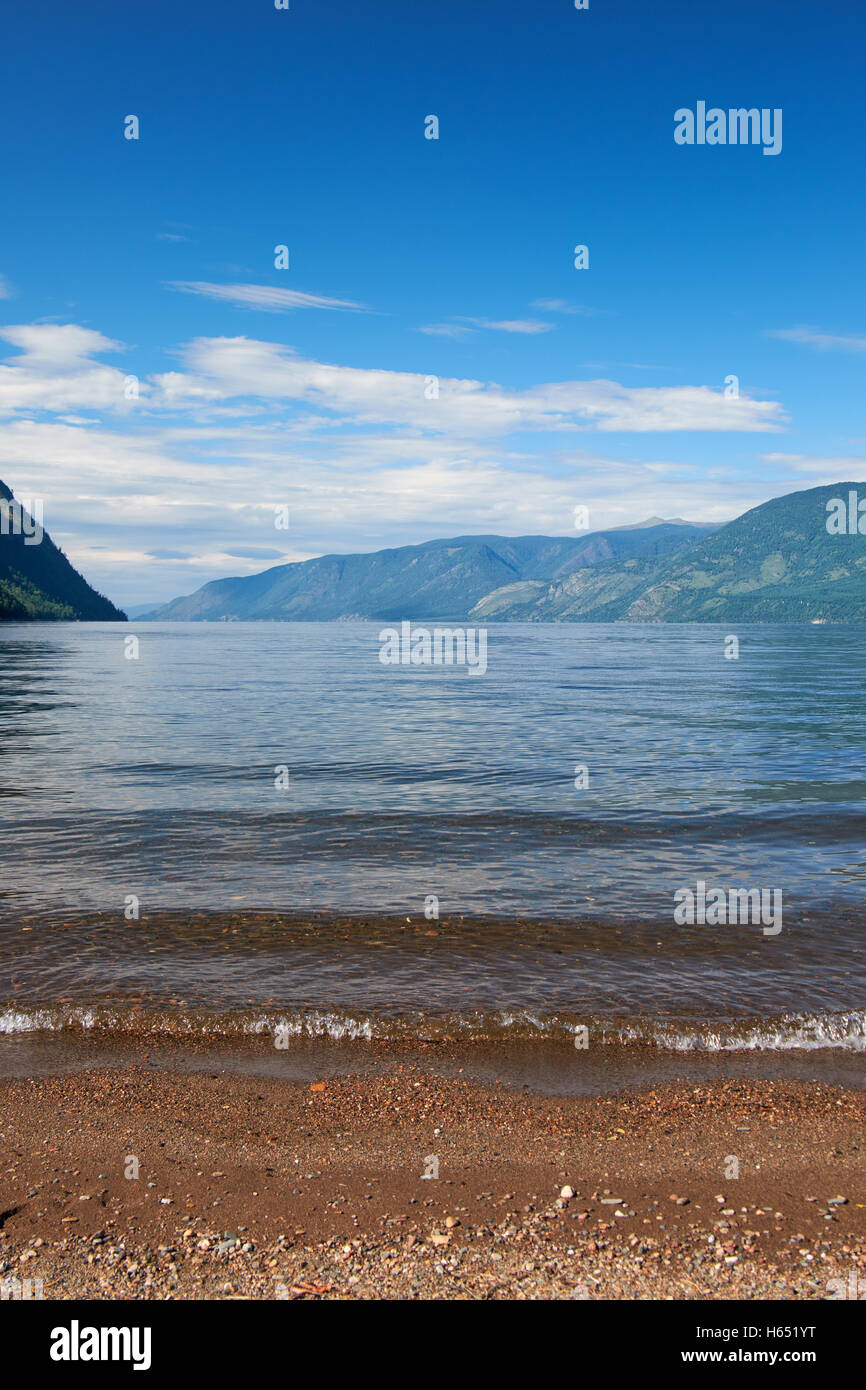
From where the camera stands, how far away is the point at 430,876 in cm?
1641

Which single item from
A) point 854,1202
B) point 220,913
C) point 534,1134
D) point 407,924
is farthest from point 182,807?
point 854,1202

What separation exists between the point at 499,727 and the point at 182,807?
66.2 feet

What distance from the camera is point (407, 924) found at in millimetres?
13625

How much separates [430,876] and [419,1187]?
954 centimetres

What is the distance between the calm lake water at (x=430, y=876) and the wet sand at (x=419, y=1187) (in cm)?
159

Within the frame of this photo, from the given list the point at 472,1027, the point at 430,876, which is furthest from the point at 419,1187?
the point at 430,876

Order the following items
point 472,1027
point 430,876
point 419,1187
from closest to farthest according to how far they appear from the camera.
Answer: point 419,1187 < point 472,1027 < point 430,876

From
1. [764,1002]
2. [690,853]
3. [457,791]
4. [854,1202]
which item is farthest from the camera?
[457,791]

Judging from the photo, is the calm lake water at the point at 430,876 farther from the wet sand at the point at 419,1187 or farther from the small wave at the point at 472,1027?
the wet sand at the point at 419,1187

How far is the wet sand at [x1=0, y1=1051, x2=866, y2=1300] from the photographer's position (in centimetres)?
580

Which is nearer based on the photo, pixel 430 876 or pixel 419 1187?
pixel 419 1187

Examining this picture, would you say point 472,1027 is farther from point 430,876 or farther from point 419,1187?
point 430,876

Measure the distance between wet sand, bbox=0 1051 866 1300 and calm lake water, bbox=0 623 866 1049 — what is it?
5.22 feet

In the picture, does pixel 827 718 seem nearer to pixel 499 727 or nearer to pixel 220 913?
pixel 499 727
